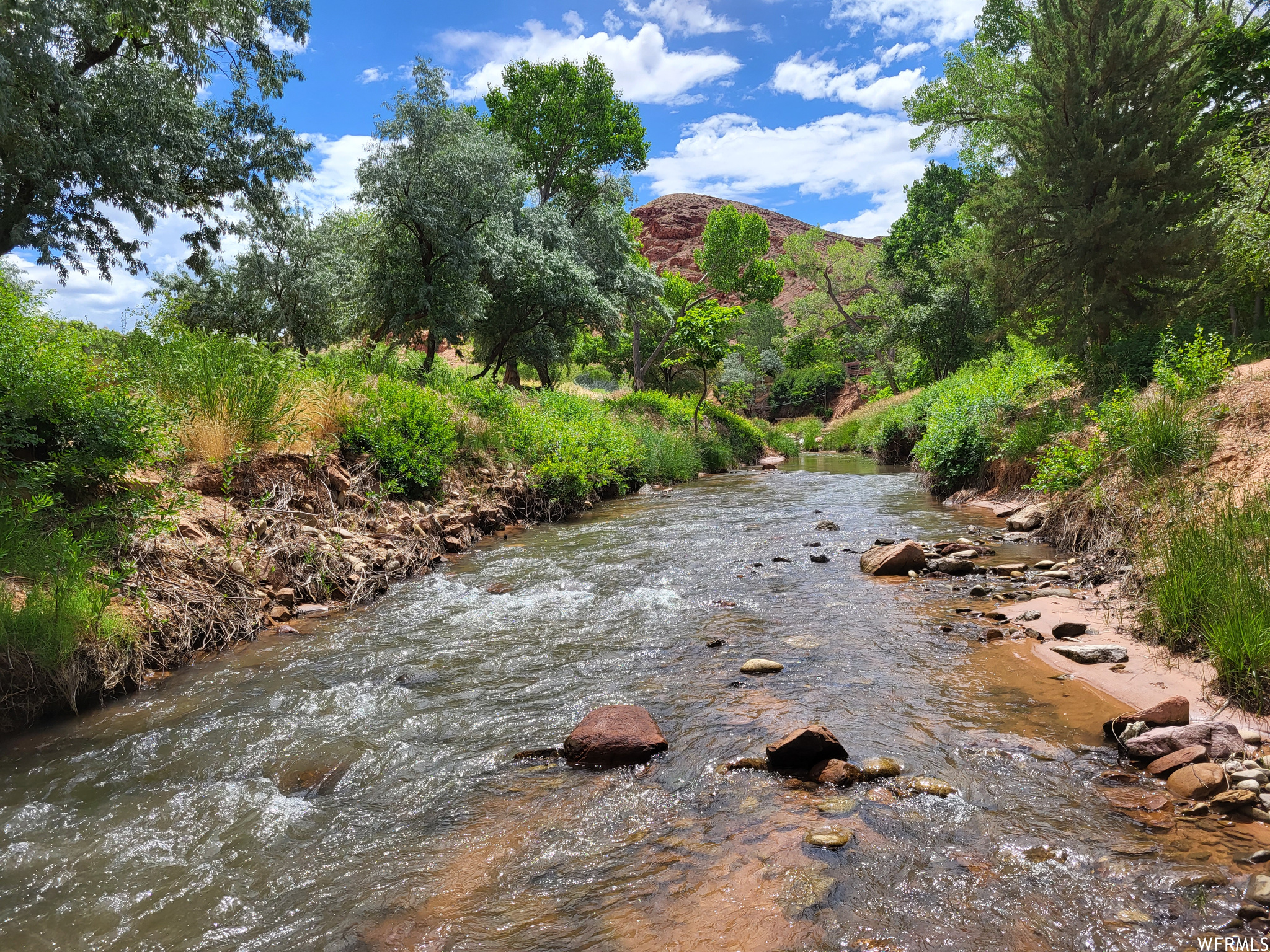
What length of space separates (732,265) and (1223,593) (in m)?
43.5

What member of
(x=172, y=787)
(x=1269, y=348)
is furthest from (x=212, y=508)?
(x=1269, y=348)

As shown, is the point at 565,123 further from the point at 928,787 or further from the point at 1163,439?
the point at 928,787

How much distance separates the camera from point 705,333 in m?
29.4

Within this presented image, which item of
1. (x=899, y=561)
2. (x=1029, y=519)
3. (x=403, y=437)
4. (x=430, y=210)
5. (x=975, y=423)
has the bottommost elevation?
(x=899, y=561)

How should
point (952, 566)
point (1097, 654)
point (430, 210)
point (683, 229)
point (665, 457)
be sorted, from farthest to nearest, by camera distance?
1. point (683, 229)
2. point (665, 457)
3. point (430, 210)
4. point (952, 566)
5. point (1097, 654)

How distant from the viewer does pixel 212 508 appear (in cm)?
672

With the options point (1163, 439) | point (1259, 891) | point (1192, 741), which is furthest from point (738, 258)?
point (1259, 891)

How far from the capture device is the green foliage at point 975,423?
41.6ft

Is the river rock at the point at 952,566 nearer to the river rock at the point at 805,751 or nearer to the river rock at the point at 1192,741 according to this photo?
the river rock at the point at 1192,741

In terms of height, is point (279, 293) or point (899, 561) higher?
point (279, 293)

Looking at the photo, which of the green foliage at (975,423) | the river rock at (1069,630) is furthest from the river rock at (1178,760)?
the green foliage at (975,423)

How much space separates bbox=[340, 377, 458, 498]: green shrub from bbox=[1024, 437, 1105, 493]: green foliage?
29.8 ft

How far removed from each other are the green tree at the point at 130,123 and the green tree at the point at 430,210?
84.3 inches

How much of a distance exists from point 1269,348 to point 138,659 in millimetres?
16197
